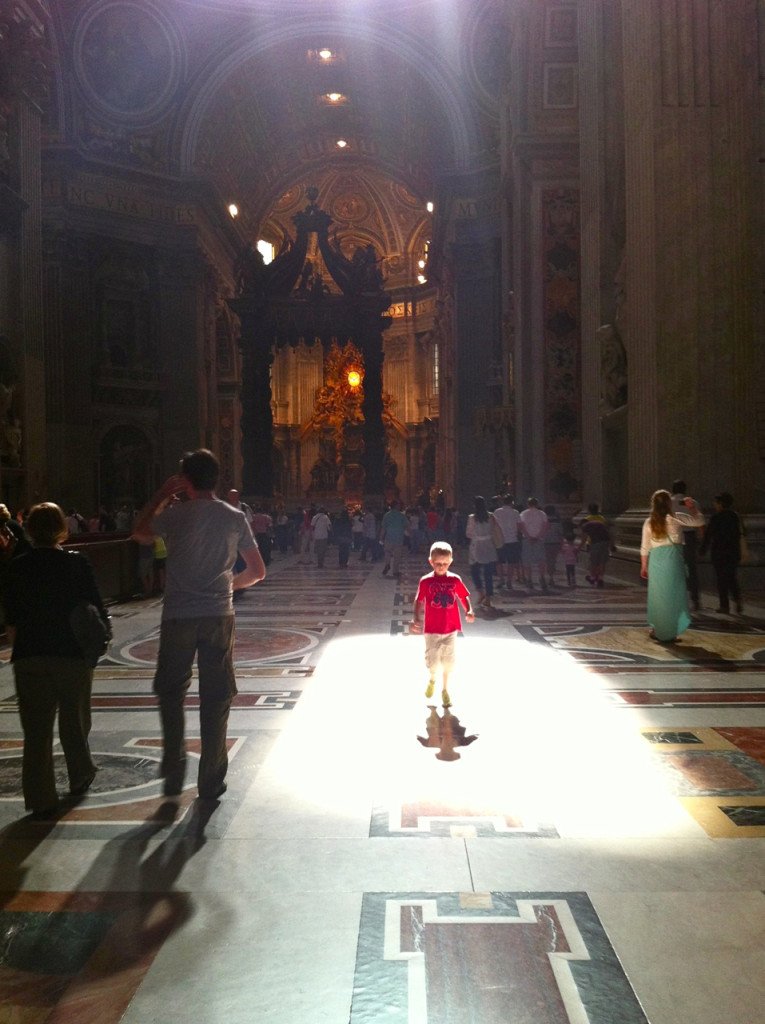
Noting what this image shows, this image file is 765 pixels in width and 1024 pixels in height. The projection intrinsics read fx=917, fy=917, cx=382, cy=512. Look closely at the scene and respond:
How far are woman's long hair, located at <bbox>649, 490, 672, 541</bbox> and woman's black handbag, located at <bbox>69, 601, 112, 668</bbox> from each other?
5323mm

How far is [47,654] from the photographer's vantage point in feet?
12.1

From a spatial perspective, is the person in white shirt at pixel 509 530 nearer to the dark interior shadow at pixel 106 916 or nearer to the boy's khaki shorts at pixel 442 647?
the boy's khaki shorts at pixel 442 647

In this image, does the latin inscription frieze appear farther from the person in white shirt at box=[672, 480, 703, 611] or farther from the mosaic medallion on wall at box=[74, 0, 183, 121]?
the person in white shirt at box=[672, 480, 703, 611]

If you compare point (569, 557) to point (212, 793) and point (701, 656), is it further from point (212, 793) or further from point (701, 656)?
point (212, 793)

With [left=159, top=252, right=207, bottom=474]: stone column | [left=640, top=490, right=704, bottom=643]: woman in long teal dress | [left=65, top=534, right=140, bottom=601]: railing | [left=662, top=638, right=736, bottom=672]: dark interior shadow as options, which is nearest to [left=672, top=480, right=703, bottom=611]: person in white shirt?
[left=640, top=490, right=704, bottom=643]: woman in long teal dress

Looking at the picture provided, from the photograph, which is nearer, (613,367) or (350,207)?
(613,367)

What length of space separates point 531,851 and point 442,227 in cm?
3248

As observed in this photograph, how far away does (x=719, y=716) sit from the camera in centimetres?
500

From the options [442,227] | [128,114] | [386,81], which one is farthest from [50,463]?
[386,81]

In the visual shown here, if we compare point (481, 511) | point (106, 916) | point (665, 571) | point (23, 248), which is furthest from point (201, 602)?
point (23, 248)

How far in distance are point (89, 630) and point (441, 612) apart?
2.21 metres

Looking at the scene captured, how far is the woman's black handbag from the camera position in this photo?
3.66 m

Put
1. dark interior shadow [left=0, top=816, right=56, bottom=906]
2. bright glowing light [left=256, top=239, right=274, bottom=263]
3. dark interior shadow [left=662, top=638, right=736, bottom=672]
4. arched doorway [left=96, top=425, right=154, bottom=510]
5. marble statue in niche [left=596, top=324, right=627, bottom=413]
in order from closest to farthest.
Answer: dark interior shadow [left=0, top=816, right=56, bottom=906] → dark interior shadow [left=662, top=638, right=736, bottom=672] → marble statue in niche [left=596, top=324, right=627, bottom=413] → arched doorway [left=96, top=425, right=154, bottom=510] → bright glowing light [left=256, top=239, right=274, bottom=263]

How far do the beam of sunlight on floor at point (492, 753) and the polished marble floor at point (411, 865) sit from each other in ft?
0.06
